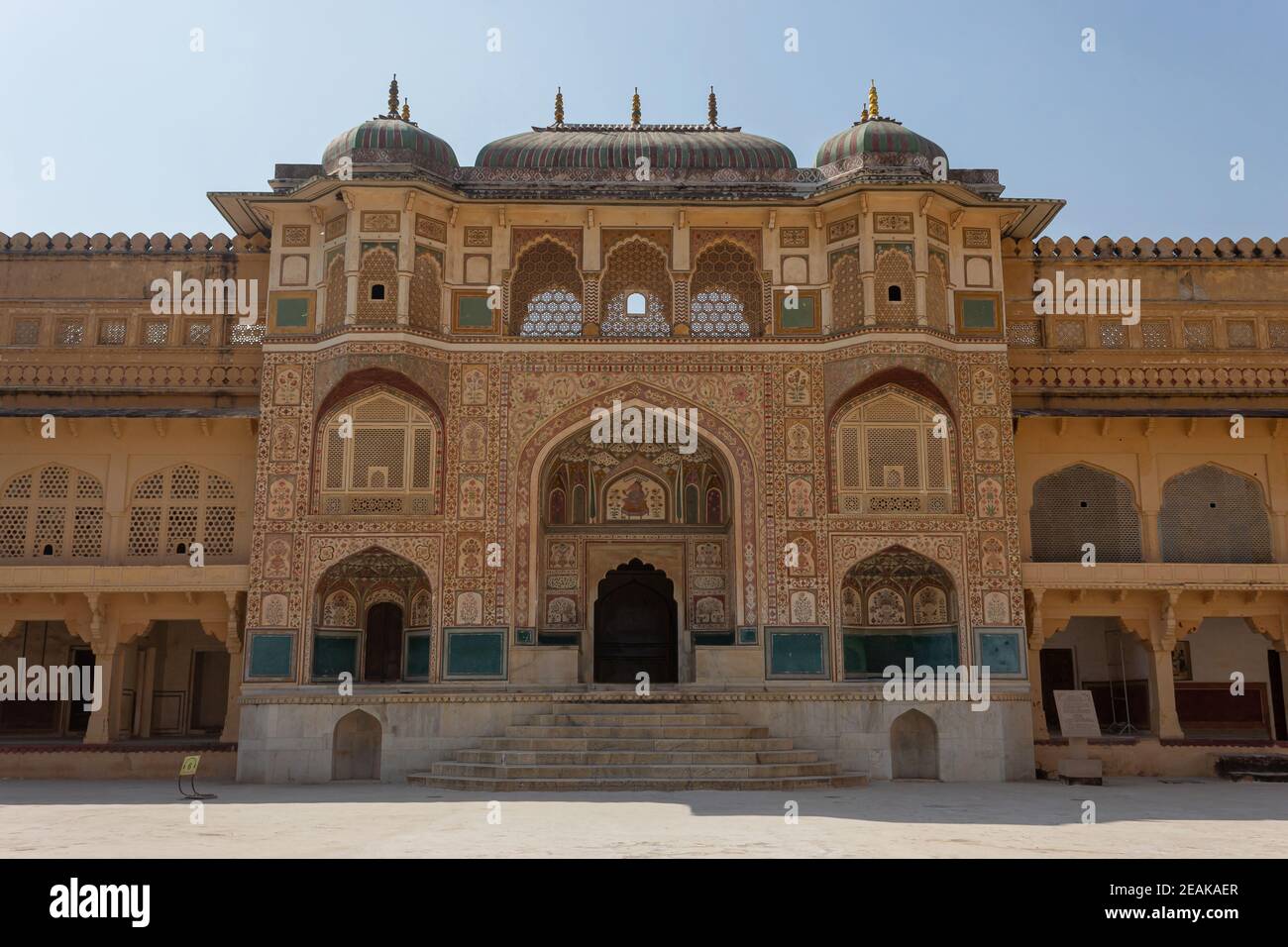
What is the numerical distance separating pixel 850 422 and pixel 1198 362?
6.27 meters

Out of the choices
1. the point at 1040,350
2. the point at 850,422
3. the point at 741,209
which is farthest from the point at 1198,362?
the point at 741,209

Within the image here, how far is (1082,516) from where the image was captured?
19.3m

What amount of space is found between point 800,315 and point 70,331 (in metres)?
11.6

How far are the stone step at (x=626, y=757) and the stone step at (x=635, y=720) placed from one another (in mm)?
704

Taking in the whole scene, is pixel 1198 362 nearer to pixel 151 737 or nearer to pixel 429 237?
pixel 429 237

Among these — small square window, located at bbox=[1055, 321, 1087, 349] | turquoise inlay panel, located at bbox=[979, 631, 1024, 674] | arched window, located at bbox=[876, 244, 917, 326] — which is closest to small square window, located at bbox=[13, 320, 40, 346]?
arched window, located at bbox=[876, 244, 917, 326]

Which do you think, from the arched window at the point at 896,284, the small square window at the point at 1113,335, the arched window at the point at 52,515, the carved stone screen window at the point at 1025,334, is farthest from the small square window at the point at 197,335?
the small square window at the point at 1113,335

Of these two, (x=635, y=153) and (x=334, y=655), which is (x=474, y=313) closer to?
(x=635, y=153)

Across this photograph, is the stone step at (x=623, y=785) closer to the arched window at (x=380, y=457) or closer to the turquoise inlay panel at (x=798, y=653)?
the turquoise inlay panel at (x=798, y=653)

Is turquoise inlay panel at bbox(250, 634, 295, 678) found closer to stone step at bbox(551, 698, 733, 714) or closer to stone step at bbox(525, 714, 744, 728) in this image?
stone step at bbox(525, 714, 744, 728)

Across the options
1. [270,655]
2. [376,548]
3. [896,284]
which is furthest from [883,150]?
[270,655]

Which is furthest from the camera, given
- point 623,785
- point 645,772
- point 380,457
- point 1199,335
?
point 1199,335

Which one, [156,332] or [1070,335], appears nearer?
[156,332]

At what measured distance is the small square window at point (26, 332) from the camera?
19.8 metres
